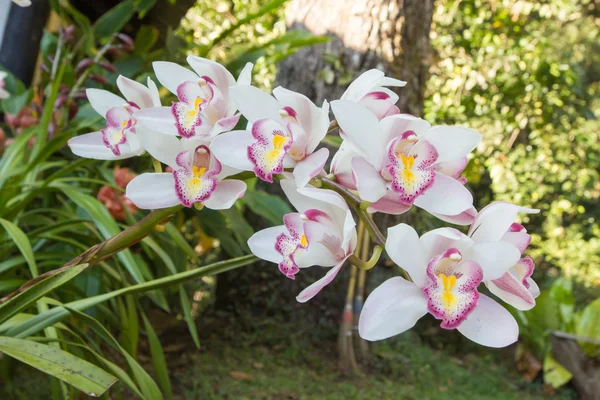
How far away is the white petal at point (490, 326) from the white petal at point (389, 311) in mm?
36

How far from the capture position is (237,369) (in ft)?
6.00

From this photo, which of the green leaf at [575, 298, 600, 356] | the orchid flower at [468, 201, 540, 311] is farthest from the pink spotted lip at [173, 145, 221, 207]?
the green leaf at [575, 298, 600, 356]

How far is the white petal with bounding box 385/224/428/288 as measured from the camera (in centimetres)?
41

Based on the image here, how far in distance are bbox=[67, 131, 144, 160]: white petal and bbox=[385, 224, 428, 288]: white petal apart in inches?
10.5

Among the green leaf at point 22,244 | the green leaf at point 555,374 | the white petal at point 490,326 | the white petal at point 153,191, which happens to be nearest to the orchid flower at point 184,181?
the white petal at point 153,191

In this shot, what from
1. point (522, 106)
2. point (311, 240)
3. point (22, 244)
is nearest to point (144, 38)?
point (22, 244)

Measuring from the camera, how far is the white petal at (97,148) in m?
0.53

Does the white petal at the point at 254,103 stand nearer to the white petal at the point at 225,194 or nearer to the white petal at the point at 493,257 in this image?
the white petal at the point at 225,194

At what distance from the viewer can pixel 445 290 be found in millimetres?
415

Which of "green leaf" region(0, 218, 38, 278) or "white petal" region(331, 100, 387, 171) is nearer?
"white petal" region(331, 100, 387, 171)

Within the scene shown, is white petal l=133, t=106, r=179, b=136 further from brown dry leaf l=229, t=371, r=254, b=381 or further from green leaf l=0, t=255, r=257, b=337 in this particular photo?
brown dry leaf l=229, t=371, r=254, b=381

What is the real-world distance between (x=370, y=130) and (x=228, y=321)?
6.34 ft

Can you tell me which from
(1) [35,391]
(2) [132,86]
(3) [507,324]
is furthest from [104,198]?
(3) [507,324]

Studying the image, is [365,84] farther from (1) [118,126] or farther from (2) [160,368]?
(2) [160,368]
